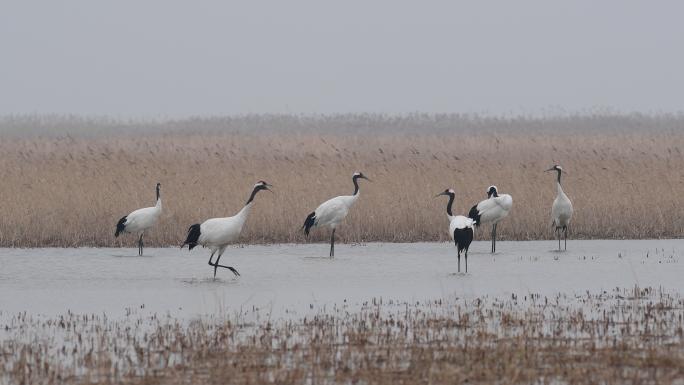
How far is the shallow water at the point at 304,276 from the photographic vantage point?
8.41 meters

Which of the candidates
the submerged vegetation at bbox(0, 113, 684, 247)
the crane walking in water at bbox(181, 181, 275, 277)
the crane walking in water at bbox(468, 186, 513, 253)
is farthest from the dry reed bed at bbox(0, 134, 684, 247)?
the crane walking in water at bbox(181, 181, 275, 277)

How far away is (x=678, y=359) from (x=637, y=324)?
56.7 inches

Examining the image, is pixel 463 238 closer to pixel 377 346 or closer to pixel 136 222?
pixel 377 346

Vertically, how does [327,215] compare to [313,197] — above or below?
below

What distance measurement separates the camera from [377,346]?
609 cm

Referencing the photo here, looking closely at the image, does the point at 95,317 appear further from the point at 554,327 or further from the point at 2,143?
the point at 2,143

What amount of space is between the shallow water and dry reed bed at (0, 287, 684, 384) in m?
0.68

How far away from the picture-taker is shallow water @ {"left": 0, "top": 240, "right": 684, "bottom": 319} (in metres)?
8.41

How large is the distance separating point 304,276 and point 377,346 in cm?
417

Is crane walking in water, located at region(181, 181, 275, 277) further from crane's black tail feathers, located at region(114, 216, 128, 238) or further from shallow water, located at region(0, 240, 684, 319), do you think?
crane's black tail feathers, located at region(114, 216, 128, 238)

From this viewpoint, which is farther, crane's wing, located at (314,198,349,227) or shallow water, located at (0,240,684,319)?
crane's wing, located at (314,198,349,227)

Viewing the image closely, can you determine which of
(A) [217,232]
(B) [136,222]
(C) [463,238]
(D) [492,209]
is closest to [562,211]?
(D) [492,209]

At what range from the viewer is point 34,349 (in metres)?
6.18

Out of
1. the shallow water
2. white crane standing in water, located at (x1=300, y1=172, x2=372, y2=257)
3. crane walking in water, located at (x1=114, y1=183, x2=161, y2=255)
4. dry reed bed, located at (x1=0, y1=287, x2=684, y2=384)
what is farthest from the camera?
white crane standing in water, located at (x1=300, y1=172, x2=372, y2=257)
